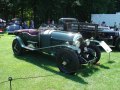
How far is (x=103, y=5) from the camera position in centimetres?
3475

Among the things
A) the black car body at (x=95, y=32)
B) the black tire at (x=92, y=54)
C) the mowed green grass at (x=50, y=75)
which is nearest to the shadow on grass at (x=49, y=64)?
the mowed green grass at (x=50, y=75)

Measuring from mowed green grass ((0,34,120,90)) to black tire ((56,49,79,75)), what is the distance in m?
0.17

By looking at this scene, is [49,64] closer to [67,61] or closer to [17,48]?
[67,61]

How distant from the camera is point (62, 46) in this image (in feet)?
27.9

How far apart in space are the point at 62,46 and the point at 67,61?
24.4 inches

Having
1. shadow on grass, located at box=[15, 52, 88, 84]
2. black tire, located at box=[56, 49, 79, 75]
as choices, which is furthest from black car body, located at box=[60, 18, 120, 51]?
black tire, located at box=[56, 49, 79, 75]

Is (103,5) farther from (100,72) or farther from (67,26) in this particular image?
(100,72)

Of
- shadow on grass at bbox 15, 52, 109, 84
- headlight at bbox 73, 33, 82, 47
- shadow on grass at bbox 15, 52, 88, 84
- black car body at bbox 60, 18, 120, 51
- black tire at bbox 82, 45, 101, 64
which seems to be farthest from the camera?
black car body at bbox 60, 18, 120, 51

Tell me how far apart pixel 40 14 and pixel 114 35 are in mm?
17733

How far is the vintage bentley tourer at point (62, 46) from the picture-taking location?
8.05m

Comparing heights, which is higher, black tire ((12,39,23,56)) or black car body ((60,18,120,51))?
black car body ((60,18,120,51))

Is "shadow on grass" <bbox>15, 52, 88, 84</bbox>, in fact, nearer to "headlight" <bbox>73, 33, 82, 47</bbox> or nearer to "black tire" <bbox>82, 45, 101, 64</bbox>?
"headlight" <bbox>73, 33, 82, 47</bbox>

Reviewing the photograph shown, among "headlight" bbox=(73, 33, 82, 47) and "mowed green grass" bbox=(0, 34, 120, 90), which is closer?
"mowed green grass" bbox=(0, 34, 120, 90)

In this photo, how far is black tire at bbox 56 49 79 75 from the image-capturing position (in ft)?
25.6
